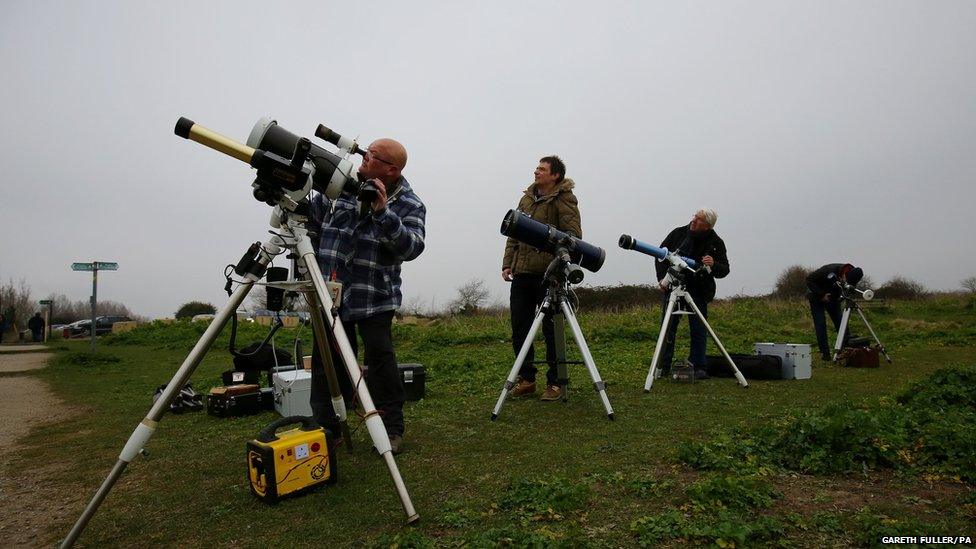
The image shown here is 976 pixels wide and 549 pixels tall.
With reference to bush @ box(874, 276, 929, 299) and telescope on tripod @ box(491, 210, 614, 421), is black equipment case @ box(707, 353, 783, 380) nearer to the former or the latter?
telescope on tripod @ box(491, 210, 614, 421)

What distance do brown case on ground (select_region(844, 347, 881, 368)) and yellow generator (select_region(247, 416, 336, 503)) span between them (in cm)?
783

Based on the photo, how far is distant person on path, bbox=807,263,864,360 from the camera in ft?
28.6

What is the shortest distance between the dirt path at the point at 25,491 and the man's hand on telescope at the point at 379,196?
7.71ft

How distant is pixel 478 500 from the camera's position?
2795 millimetres

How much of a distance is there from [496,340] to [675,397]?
729 cm

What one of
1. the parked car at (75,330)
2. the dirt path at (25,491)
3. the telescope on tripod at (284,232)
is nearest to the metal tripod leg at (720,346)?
the telescope on tripod at (284,232)

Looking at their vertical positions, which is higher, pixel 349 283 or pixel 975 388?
pixel 349 283

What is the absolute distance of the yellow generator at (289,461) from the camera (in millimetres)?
2889

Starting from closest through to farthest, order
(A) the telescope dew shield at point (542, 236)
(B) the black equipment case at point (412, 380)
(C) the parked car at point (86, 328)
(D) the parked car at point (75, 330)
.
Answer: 1. (A) the telescope dew shield at point (542, 236)
2. (B) the black equipment case at point (412, 380)
3. (D) the parked car at point (75, 330)
4. (C) the parked car at point (86, 328)

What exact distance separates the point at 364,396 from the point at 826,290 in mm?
8752

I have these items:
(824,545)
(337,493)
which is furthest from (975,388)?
(337,493)

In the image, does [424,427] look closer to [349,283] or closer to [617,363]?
[349,283]

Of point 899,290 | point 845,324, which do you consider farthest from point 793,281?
point 845,324

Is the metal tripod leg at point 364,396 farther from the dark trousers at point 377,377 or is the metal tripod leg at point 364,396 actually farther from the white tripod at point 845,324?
the white tripod at point 845,324
